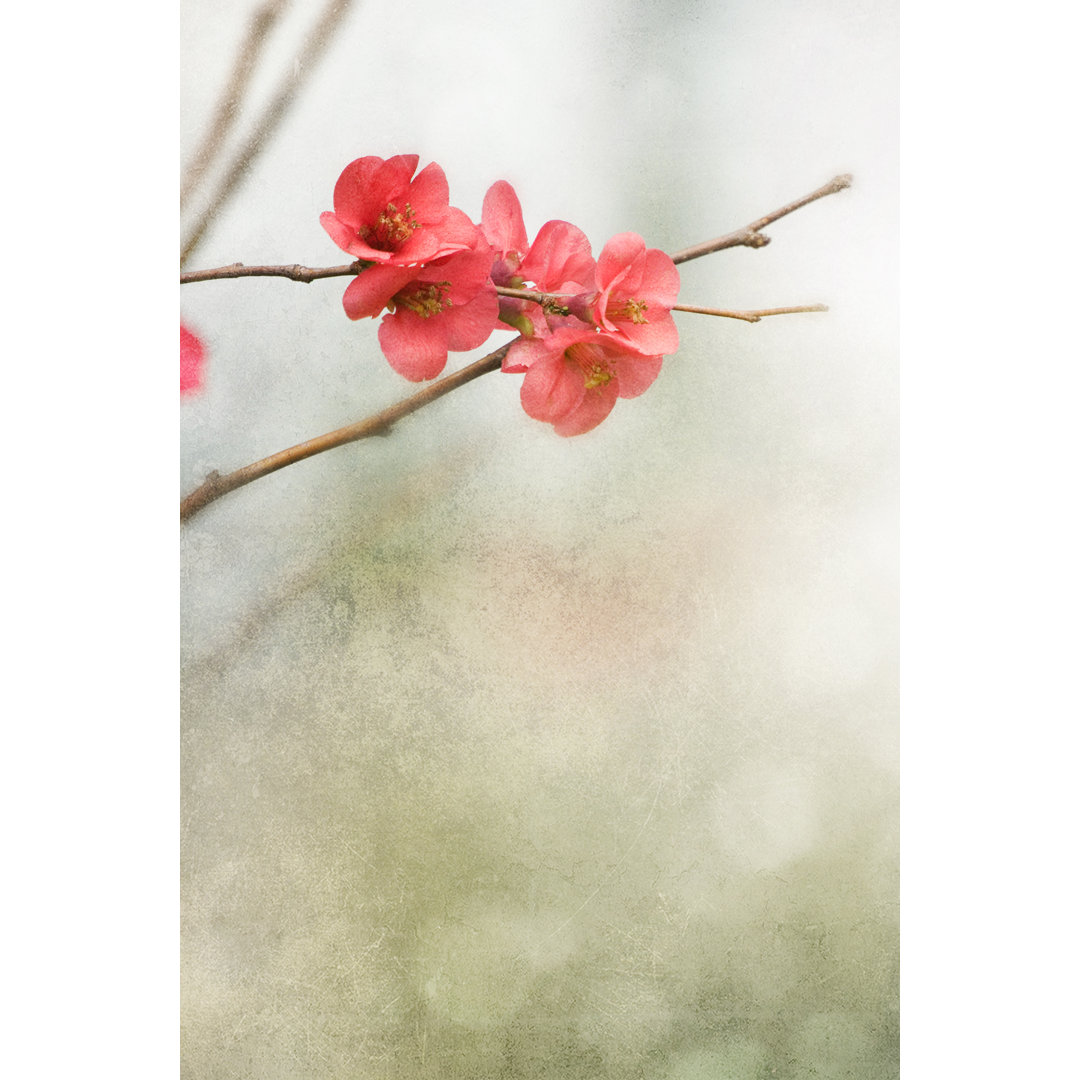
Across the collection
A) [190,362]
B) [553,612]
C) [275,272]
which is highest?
[275,272]

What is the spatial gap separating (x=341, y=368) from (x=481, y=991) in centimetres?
79

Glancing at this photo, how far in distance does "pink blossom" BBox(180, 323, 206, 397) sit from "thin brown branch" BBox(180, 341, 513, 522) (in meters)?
0.11

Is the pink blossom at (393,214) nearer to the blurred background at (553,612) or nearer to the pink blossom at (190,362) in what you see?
the blurred background at (553,612)

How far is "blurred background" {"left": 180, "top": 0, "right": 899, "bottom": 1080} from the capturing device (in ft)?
3.79

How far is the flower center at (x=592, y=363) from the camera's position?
41.9 inches

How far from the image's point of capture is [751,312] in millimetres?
1168

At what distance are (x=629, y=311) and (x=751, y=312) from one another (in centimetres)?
19

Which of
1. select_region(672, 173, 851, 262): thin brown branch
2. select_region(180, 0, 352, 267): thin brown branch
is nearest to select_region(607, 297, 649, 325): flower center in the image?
select_region(672, 173, 851, 262): thin brown branch

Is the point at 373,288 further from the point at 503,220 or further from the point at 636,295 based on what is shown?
the point at 636,295

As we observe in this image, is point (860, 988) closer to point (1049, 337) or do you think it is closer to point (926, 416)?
point (926, 416)

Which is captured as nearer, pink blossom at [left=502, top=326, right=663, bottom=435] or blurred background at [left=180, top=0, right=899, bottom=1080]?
pink blossom at [left=502, top=326, right=663, bottom=435]

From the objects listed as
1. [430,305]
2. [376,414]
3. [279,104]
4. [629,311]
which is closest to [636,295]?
[629,311]

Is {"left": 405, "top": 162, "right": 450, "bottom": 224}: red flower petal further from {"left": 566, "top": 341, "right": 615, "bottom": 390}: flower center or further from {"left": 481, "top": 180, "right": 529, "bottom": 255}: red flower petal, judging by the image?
{"left": 566, "top": 341, "right": 615, "bottom": 390}: flower center
